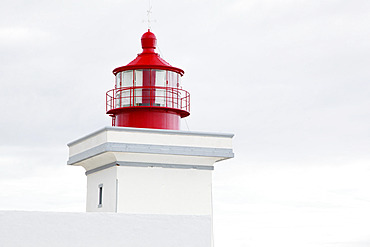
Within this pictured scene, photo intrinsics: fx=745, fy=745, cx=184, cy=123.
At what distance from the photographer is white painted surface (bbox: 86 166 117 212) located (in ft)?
52.6

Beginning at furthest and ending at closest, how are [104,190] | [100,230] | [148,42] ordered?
[148,42] < [104,190] < [100,230]

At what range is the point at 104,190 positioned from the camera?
1652cm

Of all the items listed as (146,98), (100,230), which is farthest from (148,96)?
(100,230)

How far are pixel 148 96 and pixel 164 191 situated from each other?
2210 millimetres

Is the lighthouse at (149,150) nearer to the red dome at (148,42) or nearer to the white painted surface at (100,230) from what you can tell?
the red dome at (148,42)

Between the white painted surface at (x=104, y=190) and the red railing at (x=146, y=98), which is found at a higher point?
the red railing at (x=146, y=98)

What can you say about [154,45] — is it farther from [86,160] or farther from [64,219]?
[64,219]

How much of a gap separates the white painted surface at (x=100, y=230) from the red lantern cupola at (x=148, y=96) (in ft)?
10.0

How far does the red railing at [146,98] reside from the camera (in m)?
16.8

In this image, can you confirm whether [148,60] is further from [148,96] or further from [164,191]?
[164,191]

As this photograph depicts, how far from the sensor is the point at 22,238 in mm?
13016

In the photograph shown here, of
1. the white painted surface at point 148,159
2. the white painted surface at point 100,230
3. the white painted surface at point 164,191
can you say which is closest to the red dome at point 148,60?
the white painted surface at point 148,159

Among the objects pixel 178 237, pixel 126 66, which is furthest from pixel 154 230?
pixel 126 66

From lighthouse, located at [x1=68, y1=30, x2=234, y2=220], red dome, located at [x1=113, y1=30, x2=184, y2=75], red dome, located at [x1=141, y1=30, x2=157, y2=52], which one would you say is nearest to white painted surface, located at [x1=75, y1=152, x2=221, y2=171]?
lighthouse, located at [x1=68, y1=30, x2=234, y2=220]
